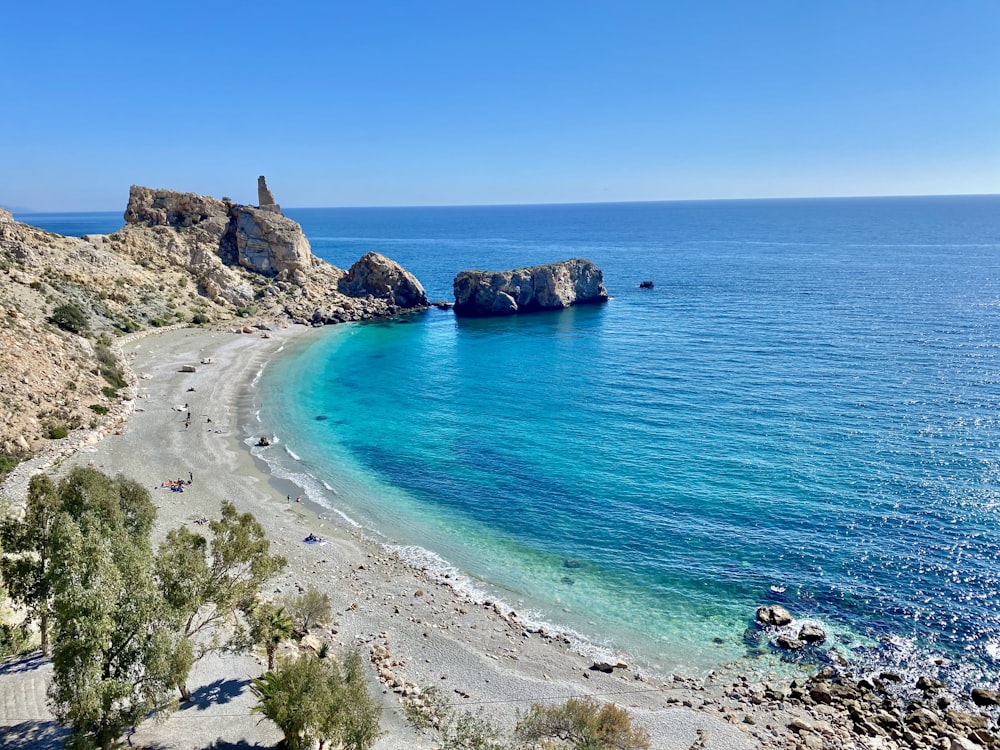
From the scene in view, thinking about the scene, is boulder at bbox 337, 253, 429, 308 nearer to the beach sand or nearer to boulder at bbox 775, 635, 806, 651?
the beach sand

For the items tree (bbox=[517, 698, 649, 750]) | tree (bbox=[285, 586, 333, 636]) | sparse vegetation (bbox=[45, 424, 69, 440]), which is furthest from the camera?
sparse vegetation (bbox=[45, 424, 69, 440])

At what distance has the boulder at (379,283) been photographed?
4525 inches

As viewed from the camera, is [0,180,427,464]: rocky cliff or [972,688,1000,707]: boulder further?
[0,180,427,464]: rocky cliff

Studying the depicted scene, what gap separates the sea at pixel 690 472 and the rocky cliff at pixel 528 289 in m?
18.8

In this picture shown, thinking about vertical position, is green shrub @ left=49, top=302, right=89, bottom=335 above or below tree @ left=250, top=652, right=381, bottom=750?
above

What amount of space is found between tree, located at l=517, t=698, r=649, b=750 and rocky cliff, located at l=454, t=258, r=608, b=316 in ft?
301

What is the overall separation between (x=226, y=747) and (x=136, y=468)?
100ft

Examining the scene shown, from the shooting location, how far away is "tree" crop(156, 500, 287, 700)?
21.0 metres

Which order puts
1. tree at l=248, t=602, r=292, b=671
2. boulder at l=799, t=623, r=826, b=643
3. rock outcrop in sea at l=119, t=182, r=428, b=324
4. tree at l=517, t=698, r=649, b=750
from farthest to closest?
1. rock outcrop in sea at l=119, t=182, r=428, b=324
2. boulder at l=799, t=623, r=826, b=643
3. tree at l=248, t=602, r=292, b=671
4. tree at l=517, t=698, r=649, b=750

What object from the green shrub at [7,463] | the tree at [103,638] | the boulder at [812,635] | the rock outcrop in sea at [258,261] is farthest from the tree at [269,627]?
the rock outcrop in sea at [258,261]

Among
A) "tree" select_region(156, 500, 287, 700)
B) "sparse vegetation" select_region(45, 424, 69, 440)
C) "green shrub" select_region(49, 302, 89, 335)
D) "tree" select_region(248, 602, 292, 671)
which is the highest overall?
"green shrub" select_region(49, 302, 89, 335)

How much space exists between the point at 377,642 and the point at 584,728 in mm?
11163

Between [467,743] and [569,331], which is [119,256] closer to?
[569,331]

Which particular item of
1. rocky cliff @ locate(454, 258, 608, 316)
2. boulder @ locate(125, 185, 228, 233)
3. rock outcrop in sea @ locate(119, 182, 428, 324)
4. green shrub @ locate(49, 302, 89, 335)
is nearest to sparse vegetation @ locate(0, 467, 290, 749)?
green shrub @ locate(49, 302, 89, 335)
